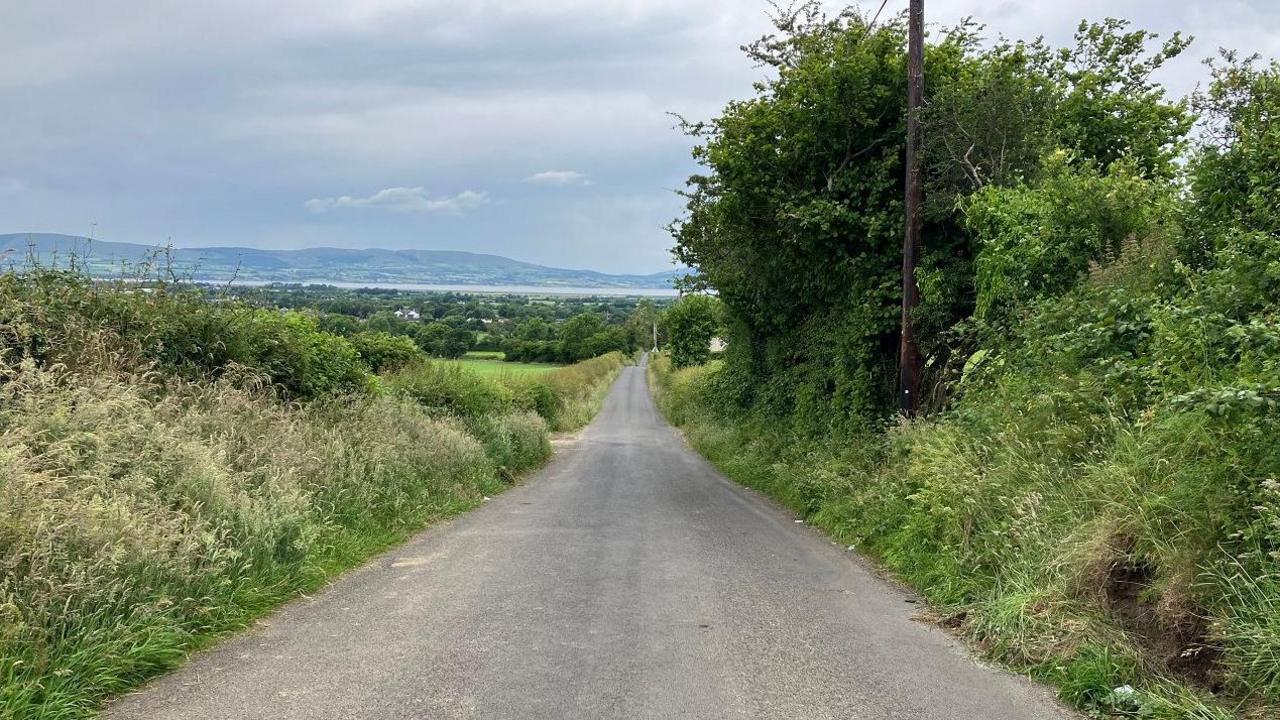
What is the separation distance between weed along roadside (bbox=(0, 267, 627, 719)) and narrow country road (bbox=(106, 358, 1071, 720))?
358 millimetres

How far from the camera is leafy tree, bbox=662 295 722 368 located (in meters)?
58.8

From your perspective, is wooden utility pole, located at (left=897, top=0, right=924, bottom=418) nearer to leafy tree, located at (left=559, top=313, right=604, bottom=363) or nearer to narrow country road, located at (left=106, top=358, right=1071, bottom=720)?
narrow country road, located at (left=106, top=358, right=1071, bottom=720)

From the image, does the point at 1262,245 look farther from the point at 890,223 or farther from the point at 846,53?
the point at 846,53

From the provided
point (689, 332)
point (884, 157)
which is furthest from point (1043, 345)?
point (689, 332)

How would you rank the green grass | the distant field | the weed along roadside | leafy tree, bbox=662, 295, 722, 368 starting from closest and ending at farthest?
the green grass, the weed along roadside, the distant field, leafy tree, bbox=662, 295, 722, 368

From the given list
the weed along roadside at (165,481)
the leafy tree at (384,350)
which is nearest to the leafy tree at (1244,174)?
the weed along roadside at (165,481)

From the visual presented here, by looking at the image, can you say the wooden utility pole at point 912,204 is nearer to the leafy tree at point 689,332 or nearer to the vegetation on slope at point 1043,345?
the vegetation on slope at point 1043,345

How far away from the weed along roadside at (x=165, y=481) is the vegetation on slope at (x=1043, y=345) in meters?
5.68

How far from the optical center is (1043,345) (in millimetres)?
8844

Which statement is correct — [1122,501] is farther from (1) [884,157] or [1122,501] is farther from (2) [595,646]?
(1) [884,157]

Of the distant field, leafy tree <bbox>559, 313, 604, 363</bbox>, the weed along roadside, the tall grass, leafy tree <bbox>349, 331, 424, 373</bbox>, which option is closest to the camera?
the tall grass

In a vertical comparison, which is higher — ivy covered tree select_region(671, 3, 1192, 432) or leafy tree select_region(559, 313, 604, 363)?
ivy covered tree select_region(671, 3, 1192, 432)

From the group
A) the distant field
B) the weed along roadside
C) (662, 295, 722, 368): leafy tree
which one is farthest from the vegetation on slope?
(662, 295, 722, 368): leafy tree

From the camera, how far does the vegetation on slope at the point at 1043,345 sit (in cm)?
480
